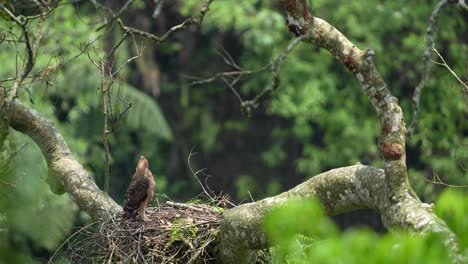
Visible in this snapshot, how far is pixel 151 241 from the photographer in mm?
6684

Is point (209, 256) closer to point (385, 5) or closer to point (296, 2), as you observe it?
point (296, 2)

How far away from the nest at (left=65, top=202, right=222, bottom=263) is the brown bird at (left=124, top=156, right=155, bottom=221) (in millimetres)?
137

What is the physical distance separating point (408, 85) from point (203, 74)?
13.3ft


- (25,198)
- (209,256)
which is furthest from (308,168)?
(25,198)

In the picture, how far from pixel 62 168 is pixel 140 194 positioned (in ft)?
2.65

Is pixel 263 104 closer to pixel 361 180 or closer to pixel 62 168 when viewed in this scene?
pixel 62 168

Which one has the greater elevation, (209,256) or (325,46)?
(325,46)

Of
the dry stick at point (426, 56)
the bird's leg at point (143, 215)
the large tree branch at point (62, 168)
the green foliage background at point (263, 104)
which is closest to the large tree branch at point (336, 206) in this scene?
the dry stick at point (426, 56)

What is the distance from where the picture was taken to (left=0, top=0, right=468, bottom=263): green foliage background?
52.3 feet

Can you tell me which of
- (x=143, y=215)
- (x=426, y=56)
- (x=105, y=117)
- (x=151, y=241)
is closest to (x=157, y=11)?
(x=426, y=56)

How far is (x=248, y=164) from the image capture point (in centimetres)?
1925

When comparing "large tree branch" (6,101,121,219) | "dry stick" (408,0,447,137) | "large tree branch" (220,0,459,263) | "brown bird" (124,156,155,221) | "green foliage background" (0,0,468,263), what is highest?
"dry stick" (408,0,447,137)

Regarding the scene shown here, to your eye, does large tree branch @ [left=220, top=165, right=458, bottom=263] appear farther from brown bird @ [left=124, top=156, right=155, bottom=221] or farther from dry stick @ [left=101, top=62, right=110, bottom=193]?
dry stick @ [left=101, top=62, right=110, bottom=193]

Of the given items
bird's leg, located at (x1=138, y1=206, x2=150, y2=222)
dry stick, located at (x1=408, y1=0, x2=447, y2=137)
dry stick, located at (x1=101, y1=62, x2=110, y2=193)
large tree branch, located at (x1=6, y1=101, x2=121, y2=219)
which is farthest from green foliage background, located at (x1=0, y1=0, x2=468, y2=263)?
dry stick, located at (x1=408, y1=0, x2=447, y2=137)
